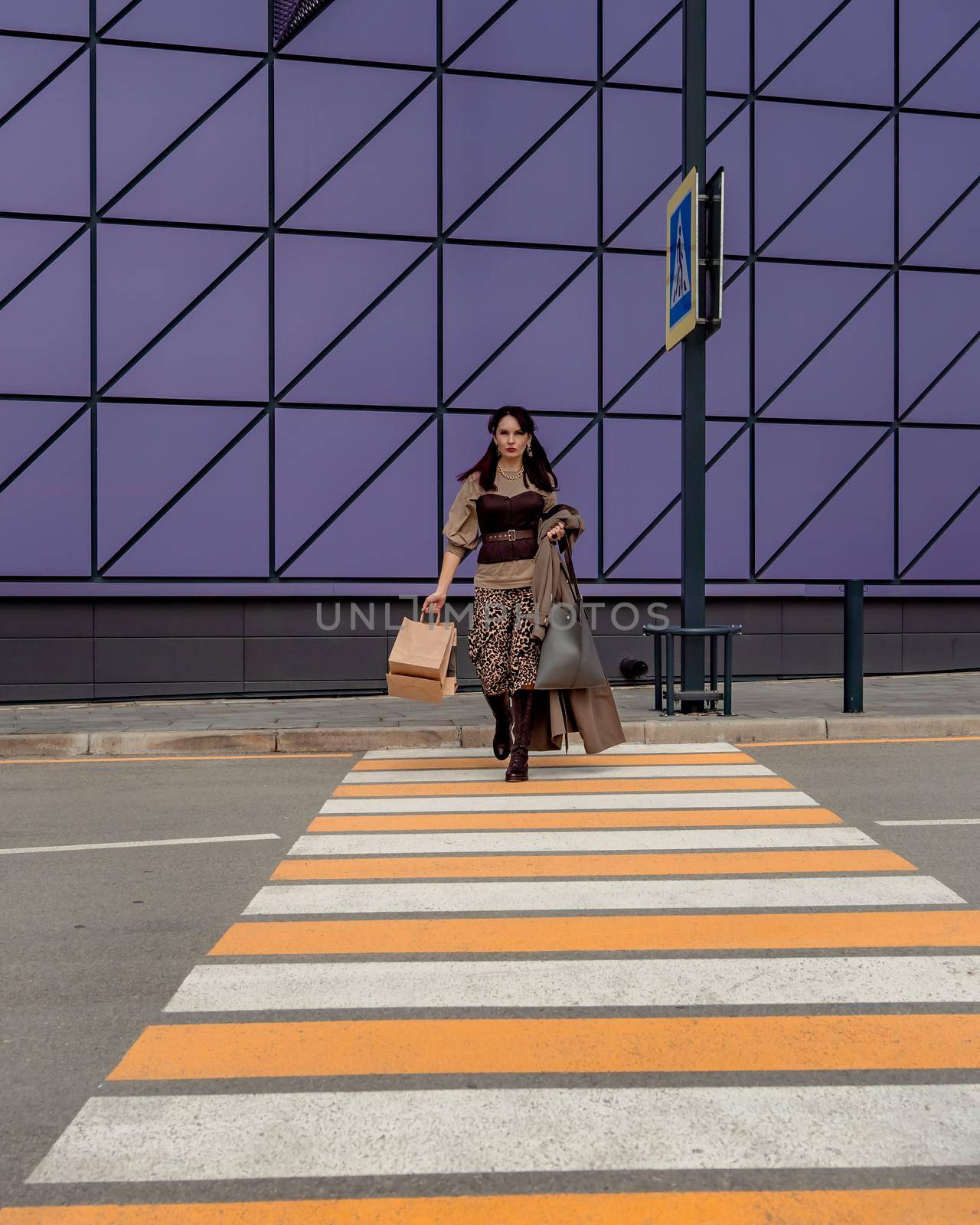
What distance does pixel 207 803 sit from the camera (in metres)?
6.33

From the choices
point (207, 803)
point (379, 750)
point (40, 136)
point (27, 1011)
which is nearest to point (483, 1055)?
point (27, 1011)

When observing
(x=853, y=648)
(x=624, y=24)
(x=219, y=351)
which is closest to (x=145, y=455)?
(x=219, y=351)

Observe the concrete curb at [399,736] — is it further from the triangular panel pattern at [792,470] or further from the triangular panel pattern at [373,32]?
the triangular panel pattern at [373,32]

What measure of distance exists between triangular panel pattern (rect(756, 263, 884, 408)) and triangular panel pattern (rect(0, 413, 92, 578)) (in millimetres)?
7169

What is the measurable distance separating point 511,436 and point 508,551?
2.21ft

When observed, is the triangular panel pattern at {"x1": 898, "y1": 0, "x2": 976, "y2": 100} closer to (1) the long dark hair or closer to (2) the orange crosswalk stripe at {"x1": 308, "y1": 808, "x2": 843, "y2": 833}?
(1) the long dark hair

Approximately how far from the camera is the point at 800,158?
511 inches

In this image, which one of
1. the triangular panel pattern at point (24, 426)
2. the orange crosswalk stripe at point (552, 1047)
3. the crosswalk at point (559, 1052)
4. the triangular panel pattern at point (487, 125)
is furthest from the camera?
the triangular panel pattern at point (487, 125)

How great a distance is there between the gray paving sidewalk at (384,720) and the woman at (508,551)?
1716mm

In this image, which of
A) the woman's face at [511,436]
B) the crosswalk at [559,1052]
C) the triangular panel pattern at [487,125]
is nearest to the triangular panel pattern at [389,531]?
the triangular panel pattern at [487,125]

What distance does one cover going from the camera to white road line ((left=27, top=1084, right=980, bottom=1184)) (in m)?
2.40

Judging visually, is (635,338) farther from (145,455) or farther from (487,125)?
(145,455)

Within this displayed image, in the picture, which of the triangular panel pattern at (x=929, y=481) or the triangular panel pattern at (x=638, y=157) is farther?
the triangular panel pattern at (x=929, y=481)

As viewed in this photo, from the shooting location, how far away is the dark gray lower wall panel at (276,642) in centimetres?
1142
